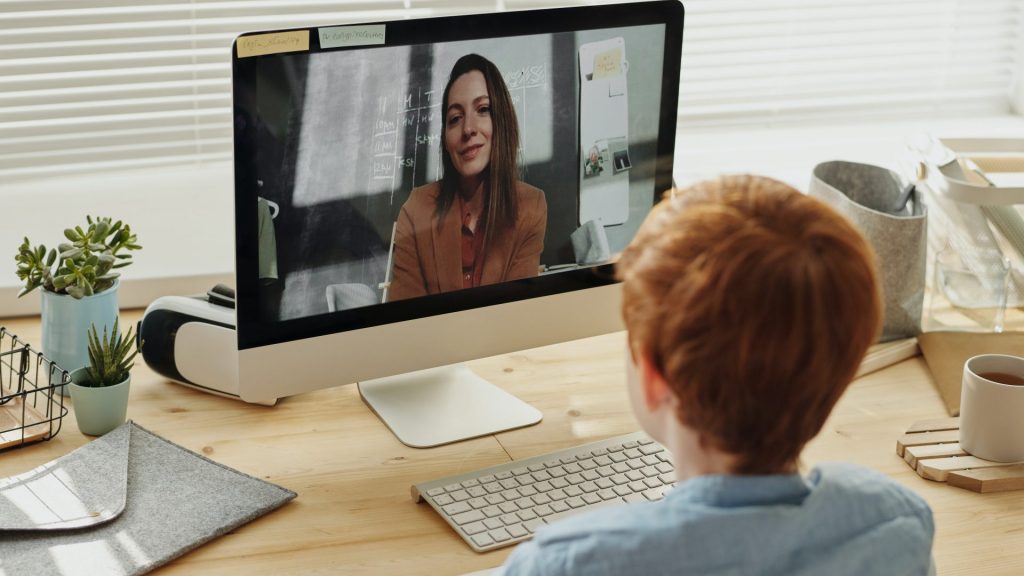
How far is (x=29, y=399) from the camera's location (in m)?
1.44

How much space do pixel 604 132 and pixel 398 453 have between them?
462 mm

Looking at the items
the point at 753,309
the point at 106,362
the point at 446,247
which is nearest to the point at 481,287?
the point at 446,247

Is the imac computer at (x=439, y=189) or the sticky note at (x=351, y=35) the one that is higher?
the sticky note at (x=351, y=35)

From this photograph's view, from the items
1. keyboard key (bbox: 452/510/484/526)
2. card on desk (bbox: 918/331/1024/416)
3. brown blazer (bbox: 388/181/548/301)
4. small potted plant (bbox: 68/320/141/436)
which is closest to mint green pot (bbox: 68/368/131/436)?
small potted plant (bbox: 68/320/141/436)

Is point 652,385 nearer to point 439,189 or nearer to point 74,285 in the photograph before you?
point 439,189

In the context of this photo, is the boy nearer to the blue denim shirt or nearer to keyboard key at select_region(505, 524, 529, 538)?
the blue denim shirt

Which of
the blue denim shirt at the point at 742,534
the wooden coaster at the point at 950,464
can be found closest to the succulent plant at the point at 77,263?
the blue denim shirt at the point at 742,534

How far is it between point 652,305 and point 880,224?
968mm

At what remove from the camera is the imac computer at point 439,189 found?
1206 millimetres

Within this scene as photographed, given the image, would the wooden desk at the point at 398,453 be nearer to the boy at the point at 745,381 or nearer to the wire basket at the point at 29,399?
the wire basket at the point at 29,399

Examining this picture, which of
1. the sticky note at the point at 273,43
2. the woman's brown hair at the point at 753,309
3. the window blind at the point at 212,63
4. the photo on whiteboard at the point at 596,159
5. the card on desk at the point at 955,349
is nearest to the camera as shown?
the woman's brown hair at the point at 753,309

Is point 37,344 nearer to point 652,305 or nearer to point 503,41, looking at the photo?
point 503,41

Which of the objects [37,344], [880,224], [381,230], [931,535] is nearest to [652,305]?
[931,535]

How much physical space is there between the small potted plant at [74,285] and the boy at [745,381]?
0.85 m
